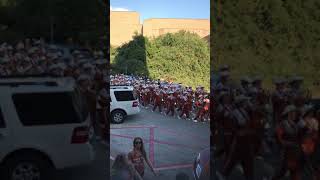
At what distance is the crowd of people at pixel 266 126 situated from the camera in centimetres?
656

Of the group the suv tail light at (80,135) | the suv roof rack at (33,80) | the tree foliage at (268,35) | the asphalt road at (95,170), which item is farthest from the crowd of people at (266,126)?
the suv roof rack at (33,80)

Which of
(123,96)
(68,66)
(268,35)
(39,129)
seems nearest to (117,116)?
(123,96)

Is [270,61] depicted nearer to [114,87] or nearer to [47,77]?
[114,87]

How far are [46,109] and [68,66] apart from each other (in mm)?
654

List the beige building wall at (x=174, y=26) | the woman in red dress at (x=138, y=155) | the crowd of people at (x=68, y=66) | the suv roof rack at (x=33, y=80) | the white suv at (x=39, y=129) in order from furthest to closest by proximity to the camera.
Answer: the beige building wall at (x=174, y=26) < the woman in red dress at (x=138, y=155) < the crowd of people at (x=68, y=66) < the suv roof rack at (x=33, y=80) < the white suv at (x=39, y=129)

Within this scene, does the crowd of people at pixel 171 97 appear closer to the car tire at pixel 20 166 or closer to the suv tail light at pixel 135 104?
the suv tail light at pixel 135 104

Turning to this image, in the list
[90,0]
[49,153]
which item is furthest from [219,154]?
[90,0]

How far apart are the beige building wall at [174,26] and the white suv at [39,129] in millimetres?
1377

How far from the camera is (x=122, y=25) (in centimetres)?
649

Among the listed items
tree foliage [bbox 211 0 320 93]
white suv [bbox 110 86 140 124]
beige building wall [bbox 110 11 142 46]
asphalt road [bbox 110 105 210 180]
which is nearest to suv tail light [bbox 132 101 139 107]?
white suv [bbox 110 86 140 124]

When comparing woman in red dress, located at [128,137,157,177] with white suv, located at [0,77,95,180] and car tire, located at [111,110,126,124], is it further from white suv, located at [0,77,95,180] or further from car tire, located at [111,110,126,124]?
white suv, located at [0,77,95,180]

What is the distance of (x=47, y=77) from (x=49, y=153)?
0.96 meters

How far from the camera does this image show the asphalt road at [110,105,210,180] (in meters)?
6.52

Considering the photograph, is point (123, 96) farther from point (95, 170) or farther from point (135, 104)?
point (95, 170)
